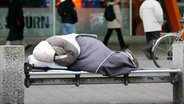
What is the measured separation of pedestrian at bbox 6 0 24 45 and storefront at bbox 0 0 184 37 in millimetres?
1339

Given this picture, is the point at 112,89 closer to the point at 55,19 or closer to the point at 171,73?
the point at 171,73

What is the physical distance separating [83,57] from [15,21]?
9817 mm

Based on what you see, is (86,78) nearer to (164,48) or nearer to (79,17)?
(164,48)

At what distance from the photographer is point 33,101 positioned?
852 cm

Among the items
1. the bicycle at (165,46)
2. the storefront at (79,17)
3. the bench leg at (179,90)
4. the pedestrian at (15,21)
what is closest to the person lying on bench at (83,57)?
the bench leg at (179,90)

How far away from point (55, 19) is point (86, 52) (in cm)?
1148

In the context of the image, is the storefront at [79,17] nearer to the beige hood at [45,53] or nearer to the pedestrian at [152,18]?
the pedestrian at [152,18]

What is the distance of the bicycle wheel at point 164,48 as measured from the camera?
12211 mm

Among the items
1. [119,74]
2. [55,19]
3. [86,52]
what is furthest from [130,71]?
[55,19]

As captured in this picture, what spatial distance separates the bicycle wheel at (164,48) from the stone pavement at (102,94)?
2.00 m

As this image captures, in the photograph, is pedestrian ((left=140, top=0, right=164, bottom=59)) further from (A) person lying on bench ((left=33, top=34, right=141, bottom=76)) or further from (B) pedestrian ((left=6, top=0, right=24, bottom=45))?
(A) person lying on bench ((left=33, top=34, right=141, bottom=76))

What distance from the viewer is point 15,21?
1716cm

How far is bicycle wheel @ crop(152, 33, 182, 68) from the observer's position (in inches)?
481

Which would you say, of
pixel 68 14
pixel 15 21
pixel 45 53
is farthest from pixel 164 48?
pixel 15 21
